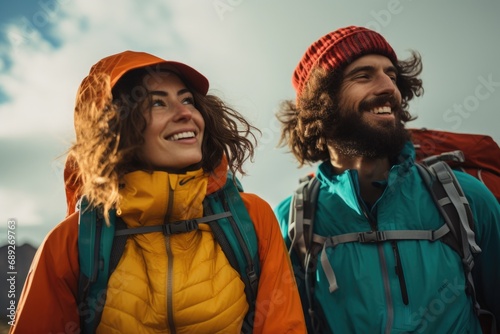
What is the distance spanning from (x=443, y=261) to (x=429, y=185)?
2.21 feet

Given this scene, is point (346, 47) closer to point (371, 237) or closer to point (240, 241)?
point (371, 237)

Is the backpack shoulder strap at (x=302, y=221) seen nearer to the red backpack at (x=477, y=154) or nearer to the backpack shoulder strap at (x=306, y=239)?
the backpack shoulder strap at (x=306, y=239)

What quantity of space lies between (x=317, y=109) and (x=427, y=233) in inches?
72.4

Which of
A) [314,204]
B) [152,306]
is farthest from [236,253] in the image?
[314,204]

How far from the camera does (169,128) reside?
11.4 ft

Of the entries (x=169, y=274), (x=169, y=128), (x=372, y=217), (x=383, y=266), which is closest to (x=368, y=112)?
(x=372, y=217)

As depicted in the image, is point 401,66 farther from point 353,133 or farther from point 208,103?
point 208,103

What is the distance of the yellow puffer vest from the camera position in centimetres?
299

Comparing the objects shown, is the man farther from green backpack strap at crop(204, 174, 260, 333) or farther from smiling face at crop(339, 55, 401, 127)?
green backpack strap at crop(204, 174, 260, 333)

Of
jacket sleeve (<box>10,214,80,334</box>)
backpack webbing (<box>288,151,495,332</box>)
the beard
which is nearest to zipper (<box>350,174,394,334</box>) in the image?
backpack webbing (<box>288,151,495,332</box>)

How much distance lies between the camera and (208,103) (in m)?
3.97

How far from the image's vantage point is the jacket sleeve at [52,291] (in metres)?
2.95

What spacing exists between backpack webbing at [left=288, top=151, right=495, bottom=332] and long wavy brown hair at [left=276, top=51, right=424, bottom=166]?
96cm

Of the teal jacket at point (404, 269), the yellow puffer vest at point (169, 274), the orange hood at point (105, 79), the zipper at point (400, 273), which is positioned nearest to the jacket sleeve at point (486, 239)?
the teal jacket at point (404, 269)
